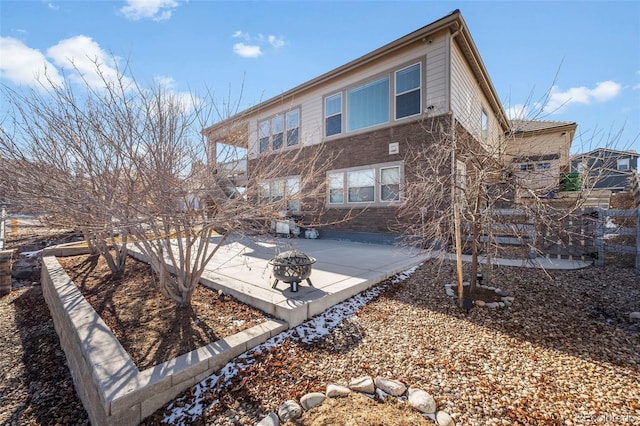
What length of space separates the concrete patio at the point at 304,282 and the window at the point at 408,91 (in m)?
4.74

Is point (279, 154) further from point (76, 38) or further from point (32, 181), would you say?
point (76, 38)

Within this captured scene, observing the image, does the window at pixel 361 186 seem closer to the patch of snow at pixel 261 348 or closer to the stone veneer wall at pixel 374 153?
the stone veneer wall at pixel 374 153

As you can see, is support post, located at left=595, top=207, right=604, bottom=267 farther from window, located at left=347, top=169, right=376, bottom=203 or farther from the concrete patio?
window, located at left=347, top=169, right=376, bottom=203

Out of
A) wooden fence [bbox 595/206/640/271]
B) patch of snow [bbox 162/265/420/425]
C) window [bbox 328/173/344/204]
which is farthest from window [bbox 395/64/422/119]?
patch of snow [bbox 162/265/420/425]

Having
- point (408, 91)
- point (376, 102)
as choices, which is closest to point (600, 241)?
point (408, 91)

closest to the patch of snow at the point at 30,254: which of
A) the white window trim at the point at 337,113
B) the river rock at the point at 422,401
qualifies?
the white window trim at the point at 337,113

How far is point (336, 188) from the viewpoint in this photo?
35.1 feet

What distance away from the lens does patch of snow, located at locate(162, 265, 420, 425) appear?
2.09m

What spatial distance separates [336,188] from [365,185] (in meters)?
1.27

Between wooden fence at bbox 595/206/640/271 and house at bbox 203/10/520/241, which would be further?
house at bbox 203/10/520/241

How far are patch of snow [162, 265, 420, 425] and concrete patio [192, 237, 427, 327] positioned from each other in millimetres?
110

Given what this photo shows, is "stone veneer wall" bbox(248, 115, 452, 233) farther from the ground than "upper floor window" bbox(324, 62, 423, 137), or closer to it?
closer to it

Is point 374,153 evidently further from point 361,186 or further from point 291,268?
point 291,268

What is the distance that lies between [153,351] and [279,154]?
255cm
